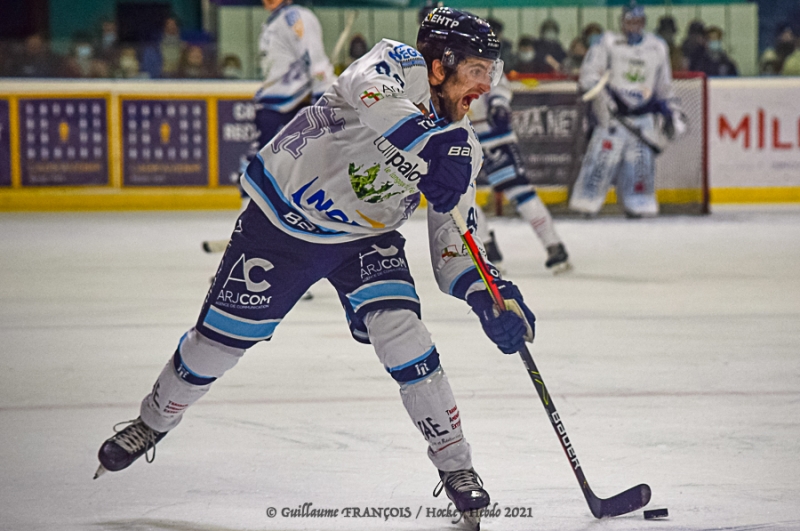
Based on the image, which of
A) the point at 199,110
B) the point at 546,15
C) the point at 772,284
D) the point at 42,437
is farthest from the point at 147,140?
the point at 42,437

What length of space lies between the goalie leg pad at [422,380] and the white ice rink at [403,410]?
5.8 inches

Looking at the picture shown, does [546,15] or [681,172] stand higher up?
[546,15]

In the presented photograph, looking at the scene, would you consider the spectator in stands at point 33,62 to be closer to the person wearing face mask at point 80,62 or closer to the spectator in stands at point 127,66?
the person wearing face mask at point 80,62

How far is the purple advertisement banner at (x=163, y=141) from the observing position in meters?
9.70

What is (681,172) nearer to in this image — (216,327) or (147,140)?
(147,140)

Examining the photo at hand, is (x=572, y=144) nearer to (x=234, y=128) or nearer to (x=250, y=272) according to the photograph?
(x=234, y=128)

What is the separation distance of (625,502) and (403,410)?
97 centimetres

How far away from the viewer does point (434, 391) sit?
2.28 meters

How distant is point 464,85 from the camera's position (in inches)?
89.1

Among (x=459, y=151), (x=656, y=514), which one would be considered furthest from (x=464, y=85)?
(x=656, y=514)

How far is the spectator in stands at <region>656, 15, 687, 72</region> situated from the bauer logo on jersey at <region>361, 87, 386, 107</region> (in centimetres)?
835

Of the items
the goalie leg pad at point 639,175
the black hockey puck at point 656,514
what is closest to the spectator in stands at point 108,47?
the goalie leg pad at point 639,175

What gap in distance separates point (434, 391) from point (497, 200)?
23.8ft

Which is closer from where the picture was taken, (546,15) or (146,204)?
(146,204)
